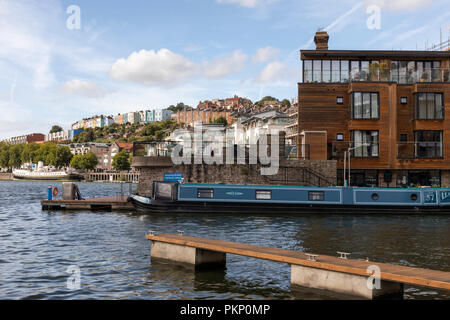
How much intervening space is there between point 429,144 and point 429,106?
3666 millimetres

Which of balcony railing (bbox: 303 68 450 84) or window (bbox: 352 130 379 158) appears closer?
window (bbox: 352 130 379 158)

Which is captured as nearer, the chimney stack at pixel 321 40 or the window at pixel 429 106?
the window at pixel 429 106

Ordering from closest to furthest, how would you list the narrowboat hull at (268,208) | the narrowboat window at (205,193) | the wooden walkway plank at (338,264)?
the wooden walkway plank at (338,264)
the narrowboat hull at (268,208)
the narrowboat window at (205,193)

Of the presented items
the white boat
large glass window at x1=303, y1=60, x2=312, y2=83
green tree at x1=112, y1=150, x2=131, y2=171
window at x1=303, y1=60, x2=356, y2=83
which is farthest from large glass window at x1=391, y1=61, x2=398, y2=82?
green tree at x1=112, y1=150, x2=131, y2=171

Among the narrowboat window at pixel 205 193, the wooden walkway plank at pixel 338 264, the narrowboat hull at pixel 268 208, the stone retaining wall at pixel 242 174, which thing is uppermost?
the stone retaining wall at pixel 242 174

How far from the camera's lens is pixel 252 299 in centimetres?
1335

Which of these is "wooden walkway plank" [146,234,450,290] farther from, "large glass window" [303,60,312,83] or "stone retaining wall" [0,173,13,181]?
"stone retaining wall" [0,173,13,181]

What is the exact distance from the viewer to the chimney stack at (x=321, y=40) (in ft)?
156

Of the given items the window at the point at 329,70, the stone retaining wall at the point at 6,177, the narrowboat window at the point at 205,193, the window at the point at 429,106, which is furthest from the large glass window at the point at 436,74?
the stone retaining wall at the point at 6,177

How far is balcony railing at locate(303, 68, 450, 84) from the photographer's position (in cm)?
4503

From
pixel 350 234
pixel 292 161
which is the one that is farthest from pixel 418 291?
pixel 292 161

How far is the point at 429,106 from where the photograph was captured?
4434cm

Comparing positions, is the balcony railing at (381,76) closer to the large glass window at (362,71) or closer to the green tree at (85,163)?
the large glass window at (362,71)

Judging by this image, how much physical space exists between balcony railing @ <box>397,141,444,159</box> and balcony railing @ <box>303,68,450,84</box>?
6.25 metres
